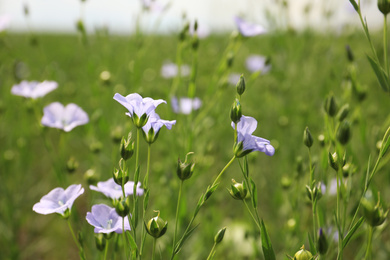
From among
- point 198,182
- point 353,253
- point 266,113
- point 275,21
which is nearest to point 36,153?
point 198,182

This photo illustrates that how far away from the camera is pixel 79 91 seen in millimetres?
2477

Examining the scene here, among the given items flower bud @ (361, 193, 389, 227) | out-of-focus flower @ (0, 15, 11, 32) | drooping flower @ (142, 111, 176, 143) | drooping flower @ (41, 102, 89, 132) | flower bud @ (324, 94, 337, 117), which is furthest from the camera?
out-of-focus flower @ (0, 15, 11, 32)

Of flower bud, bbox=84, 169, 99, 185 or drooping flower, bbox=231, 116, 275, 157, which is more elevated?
drooping flower, bbox=231, 116, 275, 157

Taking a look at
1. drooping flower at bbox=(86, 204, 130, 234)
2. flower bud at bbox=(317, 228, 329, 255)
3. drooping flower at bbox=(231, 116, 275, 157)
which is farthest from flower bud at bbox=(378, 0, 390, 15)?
drooping flower at bbox=(86, 204, 130, 234)

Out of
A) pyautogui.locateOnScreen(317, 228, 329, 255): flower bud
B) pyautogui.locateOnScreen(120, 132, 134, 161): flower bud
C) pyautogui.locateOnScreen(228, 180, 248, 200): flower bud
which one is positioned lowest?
pyautogui.locateOnScreen(317, 228, 329, 255): flower bud

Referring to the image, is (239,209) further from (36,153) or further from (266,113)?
(36,153)

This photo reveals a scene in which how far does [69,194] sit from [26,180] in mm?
1251

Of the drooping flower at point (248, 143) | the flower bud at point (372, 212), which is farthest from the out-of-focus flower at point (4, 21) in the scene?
the flower bud at point (372, 212)

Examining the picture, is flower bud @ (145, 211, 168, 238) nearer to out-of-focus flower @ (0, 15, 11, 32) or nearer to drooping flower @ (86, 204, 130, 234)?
drooping flower @ (86, 204, 130, 234)

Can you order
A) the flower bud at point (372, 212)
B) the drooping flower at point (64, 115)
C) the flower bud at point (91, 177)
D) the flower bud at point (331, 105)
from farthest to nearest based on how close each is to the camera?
the drooping flower at point (64, 115) < the flower bud at point (91, 177) < the flower bud at point (331, 105) < the flower bud at point (372, 212)

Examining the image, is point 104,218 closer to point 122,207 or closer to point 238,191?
point 122,207

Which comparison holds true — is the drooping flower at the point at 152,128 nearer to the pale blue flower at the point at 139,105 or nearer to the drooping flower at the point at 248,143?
the pale blue flower at the point at 139,105

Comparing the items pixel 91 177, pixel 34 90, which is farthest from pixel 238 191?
pixel 34 90

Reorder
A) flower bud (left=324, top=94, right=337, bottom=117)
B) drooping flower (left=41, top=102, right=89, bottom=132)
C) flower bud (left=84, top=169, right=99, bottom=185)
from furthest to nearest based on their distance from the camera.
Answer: drooping flower (left=41, top=102, right=89, bottom=132) → flower bud (left=84, top=169, right=99, bottom=185) → flower bud (left=324, top=94, right=337, bottom=117)
